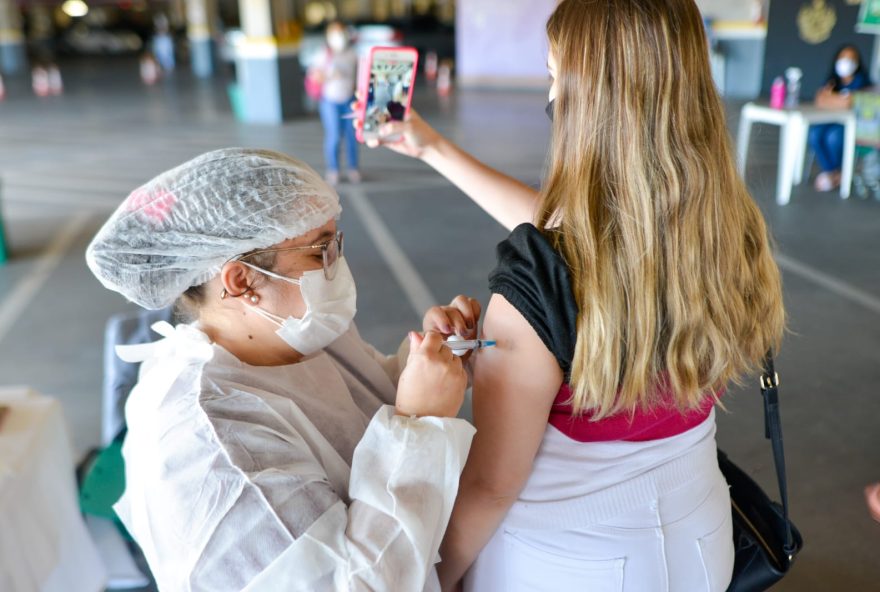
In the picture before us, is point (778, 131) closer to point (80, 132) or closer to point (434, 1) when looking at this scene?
point (80, 132)

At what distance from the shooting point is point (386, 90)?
195 cm

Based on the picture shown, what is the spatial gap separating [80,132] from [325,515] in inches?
474

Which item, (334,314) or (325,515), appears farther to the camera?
(334,314)

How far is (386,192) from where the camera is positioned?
748cm

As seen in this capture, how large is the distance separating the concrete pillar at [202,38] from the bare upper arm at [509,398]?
906 inches

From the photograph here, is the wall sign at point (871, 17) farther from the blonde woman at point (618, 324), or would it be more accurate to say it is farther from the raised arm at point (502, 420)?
the raised arm at point (502, 420)

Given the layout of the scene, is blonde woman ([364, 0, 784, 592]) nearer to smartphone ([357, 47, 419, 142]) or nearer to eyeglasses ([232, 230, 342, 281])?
eyeglasses ([232, 230, 342, 281])

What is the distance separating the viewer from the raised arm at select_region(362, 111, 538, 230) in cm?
174

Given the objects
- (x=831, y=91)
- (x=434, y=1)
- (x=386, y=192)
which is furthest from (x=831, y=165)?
(x=434, y=1)

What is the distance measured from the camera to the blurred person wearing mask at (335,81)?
754 centimetres

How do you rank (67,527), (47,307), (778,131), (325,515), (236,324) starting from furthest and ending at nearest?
(778,131) → (47,307) → (67,527) → (236,324) → (325,515)

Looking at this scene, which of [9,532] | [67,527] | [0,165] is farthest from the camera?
[0,165]

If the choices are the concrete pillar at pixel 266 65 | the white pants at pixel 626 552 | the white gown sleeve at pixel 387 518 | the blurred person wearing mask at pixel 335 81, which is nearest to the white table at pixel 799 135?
the blurred person wearing mask at pixel 335 81

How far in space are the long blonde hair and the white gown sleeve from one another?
241mm
